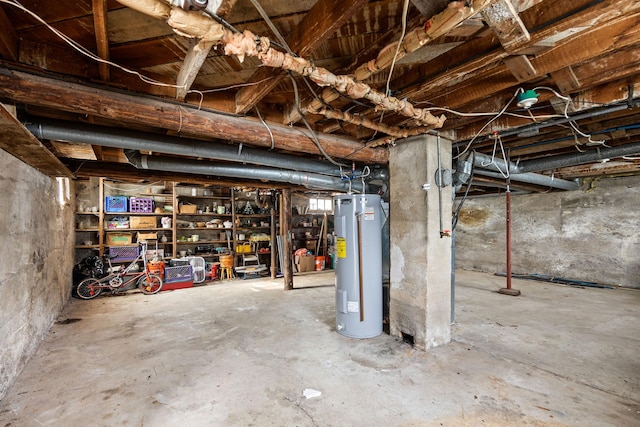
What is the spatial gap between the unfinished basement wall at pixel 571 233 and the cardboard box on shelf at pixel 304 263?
4278 millimetres

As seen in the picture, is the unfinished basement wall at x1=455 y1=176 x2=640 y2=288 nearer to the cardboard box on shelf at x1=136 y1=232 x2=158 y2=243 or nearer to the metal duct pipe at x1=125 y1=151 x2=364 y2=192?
the metal duct pipe at x1=125 y1=151 x2=364 y2=192

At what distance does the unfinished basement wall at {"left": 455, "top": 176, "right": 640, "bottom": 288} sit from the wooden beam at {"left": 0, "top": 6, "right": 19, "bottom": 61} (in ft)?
26.6

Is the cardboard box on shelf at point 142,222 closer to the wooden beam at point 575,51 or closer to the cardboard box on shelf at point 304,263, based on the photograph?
the cardboard box on shelf at point 304,263

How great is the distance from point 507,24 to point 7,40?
233 cm

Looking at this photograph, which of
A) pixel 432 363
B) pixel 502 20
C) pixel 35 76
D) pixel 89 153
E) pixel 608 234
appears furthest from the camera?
pixel 608 234

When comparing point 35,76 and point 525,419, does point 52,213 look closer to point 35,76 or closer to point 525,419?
point 35,76

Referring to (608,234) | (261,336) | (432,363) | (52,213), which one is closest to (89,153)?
(52,213)

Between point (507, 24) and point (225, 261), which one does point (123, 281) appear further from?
point (507, 24)

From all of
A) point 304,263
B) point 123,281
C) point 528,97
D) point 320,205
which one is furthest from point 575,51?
point 320,205

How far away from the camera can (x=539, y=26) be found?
1.31 m

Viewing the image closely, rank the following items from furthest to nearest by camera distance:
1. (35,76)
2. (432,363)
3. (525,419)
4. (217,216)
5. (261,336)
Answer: (217,216), (261,336), (432,363), (525,419), (35,76)

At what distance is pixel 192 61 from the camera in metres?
1.38

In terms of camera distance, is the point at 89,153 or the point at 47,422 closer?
the point at 47,422

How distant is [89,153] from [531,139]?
4721 mm
